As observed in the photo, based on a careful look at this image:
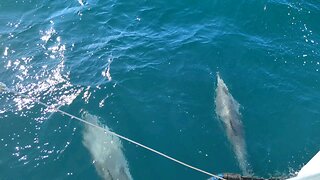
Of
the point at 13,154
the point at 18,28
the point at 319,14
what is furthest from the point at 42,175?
the point at 319,14

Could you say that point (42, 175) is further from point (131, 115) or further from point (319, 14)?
point (319, 14)

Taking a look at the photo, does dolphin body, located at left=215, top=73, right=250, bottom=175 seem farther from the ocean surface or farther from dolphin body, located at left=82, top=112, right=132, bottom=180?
dolphin body, located at left=82, top=112, right=132, bottom=180

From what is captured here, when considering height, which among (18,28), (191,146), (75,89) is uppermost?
(18,28)

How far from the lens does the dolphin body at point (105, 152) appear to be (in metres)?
15.4

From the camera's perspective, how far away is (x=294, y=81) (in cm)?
1906

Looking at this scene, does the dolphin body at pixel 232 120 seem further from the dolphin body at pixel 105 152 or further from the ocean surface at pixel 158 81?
the dolphin body at pixel 105 152

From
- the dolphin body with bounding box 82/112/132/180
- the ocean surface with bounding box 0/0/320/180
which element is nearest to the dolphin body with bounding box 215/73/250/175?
the ocean surface with bounding box 0/0/320/180

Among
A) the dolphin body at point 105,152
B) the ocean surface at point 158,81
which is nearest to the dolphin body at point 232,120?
the ocean surface at point 158,81

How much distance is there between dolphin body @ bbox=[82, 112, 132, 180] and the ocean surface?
9 centimetres

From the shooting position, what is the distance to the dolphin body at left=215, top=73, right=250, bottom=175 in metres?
15.9

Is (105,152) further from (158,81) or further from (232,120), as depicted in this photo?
(232,120)

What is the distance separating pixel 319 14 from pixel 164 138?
40.1 ft

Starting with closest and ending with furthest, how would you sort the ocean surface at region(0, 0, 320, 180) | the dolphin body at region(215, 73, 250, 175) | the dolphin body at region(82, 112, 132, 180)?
1. the dolphin body at region(82, 112, 132, 180)
2. the dolphin body at region(215, 73, 250, 175)
3. the ocean surface at region(0, 0, 320, 180)

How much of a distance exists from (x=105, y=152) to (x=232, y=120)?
18.6 feet
